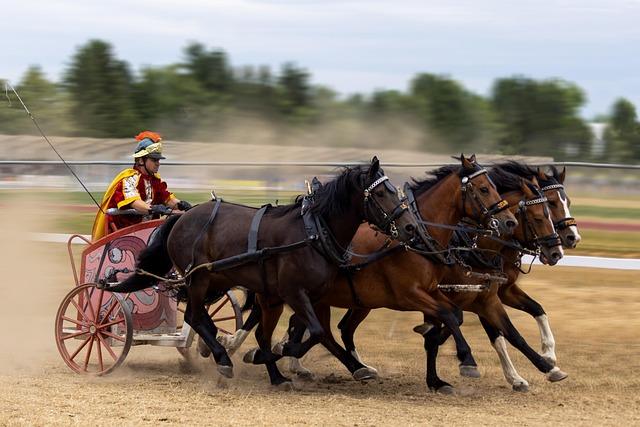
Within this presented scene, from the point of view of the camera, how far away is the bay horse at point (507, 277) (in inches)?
320

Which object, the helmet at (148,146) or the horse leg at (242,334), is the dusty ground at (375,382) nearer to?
the horse leg at (242,334)

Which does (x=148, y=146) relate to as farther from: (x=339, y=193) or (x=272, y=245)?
(x=339, y=193)

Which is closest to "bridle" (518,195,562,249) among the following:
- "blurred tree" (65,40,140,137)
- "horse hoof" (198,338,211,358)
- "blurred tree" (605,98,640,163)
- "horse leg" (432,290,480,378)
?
"horse leg" (432,290,480,378)

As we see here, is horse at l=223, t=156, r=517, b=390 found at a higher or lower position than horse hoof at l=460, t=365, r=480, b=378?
higher

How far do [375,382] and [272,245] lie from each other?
5.25 ft

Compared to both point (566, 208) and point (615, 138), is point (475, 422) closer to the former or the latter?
point (566, 208)

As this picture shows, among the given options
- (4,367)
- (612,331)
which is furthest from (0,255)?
(612,331)

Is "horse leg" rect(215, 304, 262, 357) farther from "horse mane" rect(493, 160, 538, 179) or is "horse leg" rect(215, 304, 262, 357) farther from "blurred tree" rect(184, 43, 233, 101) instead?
"blurred tree" rect(184, 43, 233, 101)

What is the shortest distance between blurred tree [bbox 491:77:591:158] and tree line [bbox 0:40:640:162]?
3 cm

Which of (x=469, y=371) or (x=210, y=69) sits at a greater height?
(x=210, y=69)

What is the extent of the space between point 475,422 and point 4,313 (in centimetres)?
674

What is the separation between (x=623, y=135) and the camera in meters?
23.8

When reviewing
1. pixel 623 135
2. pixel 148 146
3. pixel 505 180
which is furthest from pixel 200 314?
pixel 623 135

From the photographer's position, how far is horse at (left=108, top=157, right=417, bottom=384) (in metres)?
7.50
